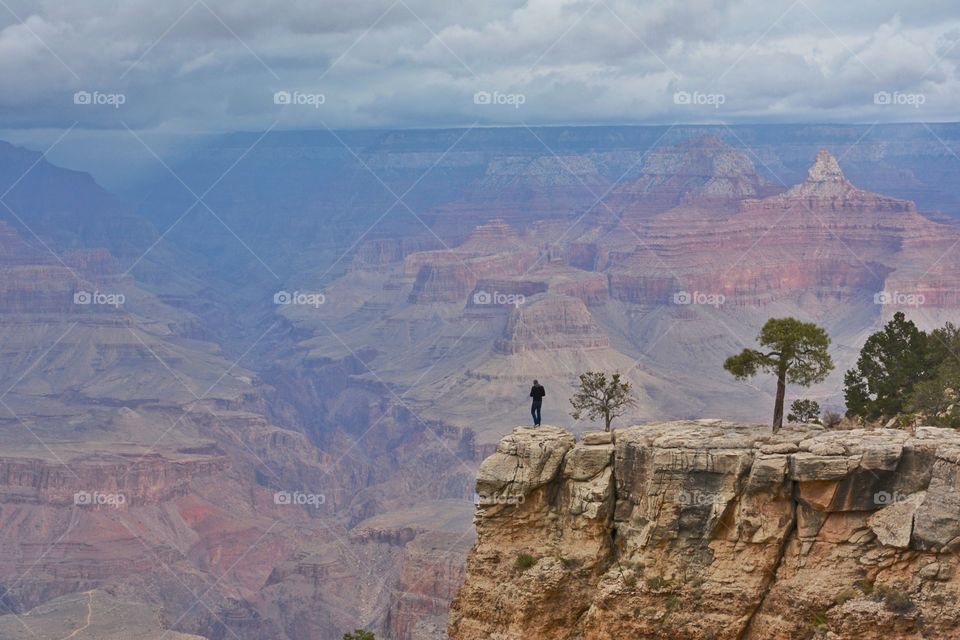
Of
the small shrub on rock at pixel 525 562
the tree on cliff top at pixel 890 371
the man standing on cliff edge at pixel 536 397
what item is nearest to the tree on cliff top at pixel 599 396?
the man standing on cliff edge at pixel 536 397

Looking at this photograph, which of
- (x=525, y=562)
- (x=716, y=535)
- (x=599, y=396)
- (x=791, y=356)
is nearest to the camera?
(x=716, y=535)

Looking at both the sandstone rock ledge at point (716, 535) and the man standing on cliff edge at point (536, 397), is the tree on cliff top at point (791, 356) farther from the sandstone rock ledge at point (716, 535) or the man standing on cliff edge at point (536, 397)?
the man standing on cliff edge at point (536, 397)

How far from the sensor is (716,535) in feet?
111

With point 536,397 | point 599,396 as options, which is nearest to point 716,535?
point 536,397

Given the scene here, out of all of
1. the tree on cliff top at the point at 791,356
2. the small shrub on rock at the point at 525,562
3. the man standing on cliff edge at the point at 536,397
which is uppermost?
the tree on cliff top at the point at 791,356

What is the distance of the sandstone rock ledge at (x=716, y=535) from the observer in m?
32.1

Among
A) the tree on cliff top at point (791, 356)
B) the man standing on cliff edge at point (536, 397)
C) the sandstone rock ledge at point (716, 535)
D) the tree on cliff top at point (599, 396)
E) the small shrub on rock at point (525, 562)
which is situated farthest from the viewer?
the tree on cliff top at point (599, 396)

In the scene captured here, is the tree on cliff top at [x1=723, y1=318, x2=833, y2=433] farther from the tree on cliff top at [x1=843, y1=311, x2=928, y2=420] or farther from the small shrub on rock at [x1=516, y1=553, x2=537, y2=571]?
the small shrub on rock at [x1=516, y1=553, x2=537, y2=571]

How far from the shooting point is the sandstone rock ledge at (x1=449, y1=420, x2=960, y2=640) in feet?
105

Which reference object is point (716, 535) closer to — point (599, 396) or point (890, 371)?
point (599, 396)

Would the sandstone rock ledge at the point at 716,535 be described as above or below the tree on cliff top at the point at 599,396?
below

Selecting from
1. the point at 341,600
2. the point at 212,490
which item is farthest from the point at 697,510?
the point at 212,490

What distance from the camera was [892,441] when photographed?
33.2 m

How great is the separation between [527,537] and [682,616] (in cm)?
439
